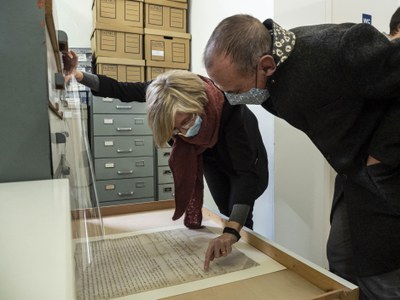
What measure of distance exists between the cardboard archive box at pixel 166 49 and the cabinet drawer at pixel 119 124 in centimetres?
47

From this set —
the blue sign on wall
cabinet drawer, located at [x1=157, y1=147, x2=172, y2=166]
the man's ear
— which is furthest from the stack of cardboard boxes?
the man's ear

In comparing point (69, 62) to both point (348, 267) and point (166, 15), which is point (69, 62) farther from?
point (166, 15)

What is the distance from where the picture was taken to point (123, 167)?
A: 254 centimetres

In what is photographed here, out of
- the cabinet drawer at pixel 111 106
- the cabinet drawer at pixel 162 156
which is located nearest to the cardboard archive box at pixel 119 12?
the cabinet drawer at pixel 111 106

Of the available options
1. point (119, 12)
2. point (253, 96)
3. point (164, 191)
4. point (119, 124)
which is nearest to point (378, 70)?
point (253, 96)

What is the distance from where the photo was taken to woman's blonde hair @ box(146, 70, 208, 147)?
945 mm

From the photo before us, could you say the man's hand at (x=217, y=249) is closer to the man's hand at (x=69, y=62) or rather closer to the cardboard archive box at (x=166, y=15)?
the man's hand at (x=69, y=62)

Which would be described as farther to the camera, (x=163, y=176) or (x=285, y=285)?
(x=163, y=176)

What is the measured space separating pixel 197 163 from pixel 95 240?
414 millimetres

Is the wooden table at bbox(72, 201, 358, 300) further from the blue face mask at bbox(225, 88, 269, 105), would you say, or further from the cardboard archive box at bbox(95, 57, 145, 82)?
the cardboard archive box at bbox(95, 57, 145, 82)

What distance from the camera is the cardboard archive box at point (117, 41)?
99.0 inches

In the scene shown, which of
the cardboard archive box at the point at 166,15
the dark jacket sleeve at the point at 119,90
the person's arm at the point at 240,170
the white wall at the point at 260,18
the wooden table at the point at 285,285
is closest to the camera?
the wooden table at the point at 285,285

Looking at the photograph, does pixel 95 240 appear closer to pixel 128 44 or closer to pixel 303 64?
pixel 303 64

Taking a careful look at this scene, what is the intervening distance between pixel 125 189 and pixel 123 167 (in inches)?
6.9
